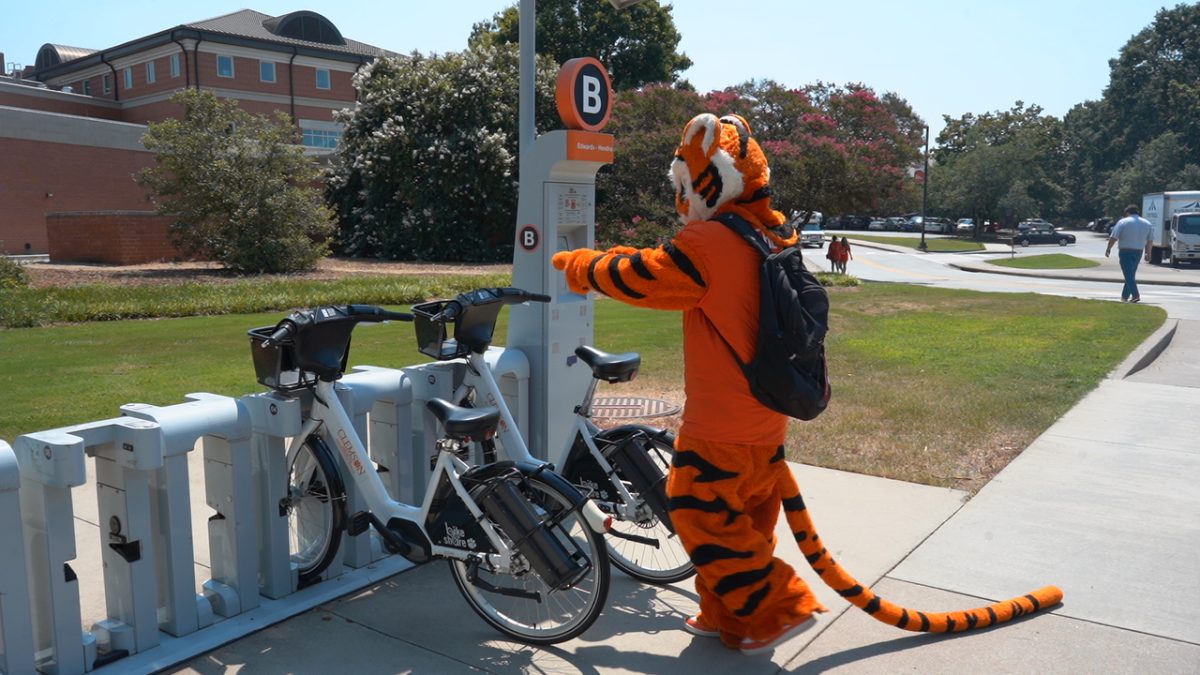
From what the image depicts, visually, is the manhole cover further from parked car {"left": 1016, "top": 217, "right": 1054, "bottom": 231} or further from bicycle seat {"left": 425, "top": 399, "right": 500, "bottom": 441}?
parked car {"left": 1016, "top": 217, "right": 1054, "bottom": 231}

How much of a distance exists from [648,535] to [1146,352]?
8.66 metres

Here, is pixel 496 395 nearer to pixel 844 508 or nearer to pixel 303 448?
pixel 303 448

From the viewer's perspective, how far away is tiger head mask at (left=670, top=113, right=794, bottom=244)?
3.46 metres

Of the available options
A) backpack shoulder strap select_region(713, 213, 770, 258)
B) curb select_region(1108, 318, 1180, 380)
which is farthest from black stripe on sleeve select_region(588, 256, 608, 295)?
curb select_region(1108, 318, 1180, 380)

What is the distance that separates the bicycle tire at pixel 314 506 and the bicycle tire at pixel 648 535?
3.80ft

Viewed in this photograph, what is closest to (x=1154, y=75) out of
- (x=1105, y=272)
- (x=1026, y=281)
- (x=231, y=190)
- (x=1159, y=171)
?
(x=1159, y=171)

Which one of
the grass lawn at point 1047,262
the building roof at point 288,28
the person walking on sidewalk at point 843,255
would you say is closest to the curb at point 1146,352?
the person walking on sidewalk at point 843,255

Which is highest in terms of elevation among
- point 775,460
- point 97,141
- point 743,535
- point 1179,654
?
point 97,141

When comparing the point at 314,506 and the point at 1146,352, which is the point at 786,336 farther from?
the point at 1146,352

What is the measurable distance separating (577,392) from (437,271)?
18.7 metres

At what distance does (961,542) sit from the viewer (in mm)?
4793

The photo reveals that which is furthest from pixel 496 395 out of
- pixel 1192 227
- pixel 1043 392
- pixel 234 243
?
pixel 1192 227

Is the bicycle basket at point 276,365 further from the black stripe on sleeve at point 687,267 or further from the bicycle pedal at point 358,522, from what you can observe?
the black stripe on sleeve at point 687,267

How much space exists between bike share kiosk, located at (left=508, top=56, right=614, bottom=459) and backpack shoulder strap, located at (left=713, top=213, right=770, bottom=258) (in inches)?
61.3
